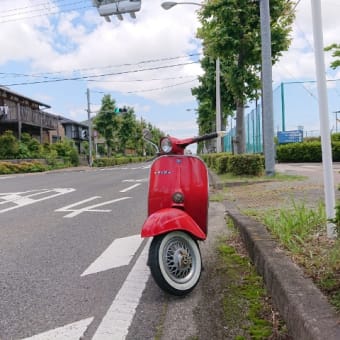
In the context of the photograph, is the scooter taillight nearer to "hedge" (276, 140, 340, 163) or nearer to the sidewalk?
the sidewalk

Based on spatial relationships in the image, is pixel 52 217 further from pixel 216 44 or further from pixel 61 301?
pixel 216 44

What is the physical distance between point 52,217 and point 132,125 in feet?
A: 176

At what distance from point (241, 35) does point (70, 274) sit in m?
11.3

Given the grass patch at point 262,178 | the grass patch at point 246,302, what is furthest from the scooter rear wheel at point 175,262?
the grass patch at point 262,178

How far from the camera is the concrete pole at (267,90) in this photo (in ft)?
37.2

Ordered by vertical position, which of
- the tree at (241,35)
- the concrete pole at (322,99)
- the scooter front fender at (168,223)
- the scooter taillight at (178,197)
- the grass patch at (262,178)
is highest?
the tree at (241,35)

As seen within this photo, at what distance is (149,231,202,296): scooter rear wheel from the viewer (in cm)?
300

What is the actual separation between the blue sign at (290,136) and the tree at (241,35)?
1186 cm

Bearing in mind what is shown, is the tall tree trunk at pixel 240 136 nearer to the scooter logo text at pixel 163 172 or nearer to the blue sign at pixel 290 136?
the scooter logo text at pixel 163 172

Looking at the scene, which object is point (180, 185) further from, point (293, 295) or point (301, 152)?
point (301, 152)

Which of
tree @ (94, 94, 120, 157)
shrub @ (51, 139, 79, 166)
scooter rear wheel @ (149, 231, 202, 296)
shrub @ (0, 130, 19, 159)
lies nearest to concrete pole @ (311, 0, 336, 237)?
scooter rear wheel @ (149, 231, 202, 296)

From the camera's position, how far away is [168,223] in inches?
123

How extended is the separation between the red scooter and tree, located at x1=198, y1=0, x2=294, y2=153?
A: 401 inches

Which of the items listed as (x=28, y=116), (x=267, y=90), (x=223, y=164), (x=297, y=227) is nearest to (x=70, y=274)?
(x=297, y=227)
